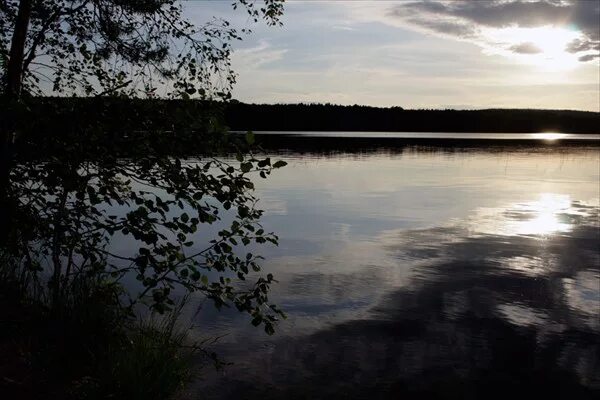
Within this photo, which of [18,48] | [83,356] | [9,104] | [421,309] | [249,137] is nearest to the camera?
[249,137]

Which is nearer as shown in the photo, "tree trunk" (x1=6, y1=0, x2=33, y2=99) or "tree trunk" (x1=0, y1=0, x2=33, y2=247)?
"tree trunk" (x1=0, y1=0, x2=33, y2=247)

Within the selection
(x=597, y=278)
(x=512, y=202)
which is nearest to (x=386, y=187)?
(x=512, y=202)

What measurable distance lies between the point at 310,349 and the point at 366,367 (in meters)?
1.20

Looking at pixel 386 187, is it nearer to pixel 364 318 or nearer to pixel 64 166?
pixel 364 318

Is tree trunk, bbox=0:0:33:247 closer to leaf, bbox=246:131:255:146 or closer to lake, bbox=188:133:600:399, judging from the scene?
leaf, bbox=246:131:255:146

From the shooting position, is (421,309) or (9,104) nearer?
(9,104)

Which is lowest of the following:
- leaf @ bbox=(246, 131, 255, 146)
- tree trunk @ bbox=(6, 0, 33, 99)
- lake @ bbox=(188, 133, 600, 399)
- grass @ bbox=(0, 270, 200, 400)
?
lake @ bbox=(188, 133, 600, 399)

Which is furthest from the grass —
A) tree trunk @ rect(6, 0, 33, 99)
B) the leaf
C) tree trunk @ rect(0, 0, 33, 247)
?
tree trunk @ rect(6, 0, 33, 99)

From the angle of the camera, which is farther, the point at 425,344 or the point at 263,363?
the point at 425,344

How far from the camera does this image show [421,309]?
13.7m

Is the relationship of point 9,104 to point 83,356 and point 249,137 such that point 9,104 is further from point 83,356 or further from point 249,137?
point 83,356

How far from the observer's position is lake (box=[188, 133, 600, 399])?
32.9ft

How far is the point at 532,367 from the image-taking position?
10.7m

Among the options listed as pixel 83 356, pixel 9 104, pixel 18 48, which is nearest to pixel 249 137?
pixel 9 104
